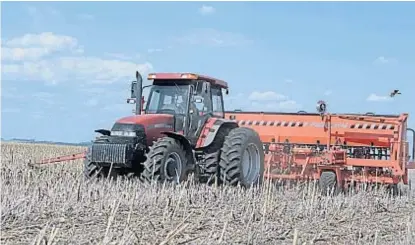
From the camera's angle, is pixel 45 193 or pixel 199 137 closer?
pixel 45 193

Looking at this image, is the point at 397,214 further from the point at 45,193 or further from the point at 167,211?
the point at 45,193

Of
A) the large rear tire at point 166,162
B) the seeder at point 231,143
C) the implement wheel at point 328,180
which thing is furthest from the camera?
the implement wheel at point 328,180

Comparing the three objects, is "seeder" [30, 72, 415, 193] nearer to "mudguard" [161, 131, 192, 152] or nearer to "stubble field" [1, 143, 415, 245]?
"mudguard" [161, 131, 192, 152]

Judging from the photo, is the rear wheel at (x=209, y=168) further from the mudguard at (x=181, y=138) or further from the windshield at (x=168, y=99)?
the windshield at (x=168, y=99)

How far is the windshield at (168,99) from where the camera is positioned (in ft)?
34.4

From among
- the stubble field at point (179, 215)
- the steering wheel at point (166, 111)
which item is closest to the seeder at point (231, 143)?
the steering wheel at point (166, 111)

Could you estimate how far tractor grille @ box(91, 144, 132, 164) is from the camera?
9.41 metres

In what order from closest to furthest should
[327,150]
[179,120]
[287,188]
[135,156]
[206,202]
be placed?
[206,202], [135,156], [179,120], [287,188], [327,150]

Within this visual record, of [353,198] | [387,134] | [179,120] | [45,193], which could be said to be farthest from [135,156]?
[387,134]

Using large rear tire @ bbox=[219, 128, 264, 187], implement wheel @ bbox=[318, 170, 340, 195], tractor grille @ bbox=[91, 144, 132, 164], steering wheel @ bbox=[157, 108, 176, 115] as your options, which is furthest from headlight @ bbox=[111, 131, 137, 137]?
implement wheel @ bbox=[318, 170, 340, 195]

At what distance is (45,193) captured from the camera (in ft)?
23.7

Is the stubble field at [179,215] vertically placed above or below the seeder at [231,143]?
below

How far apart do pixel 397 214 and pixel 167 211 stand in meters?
3.57

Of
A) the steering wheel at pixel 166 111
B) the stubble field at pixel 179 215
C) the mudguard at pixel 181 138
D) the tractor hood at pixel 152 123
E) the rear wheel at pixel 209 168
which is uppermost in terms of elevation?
A: the steering wheel at pixel 166 111
